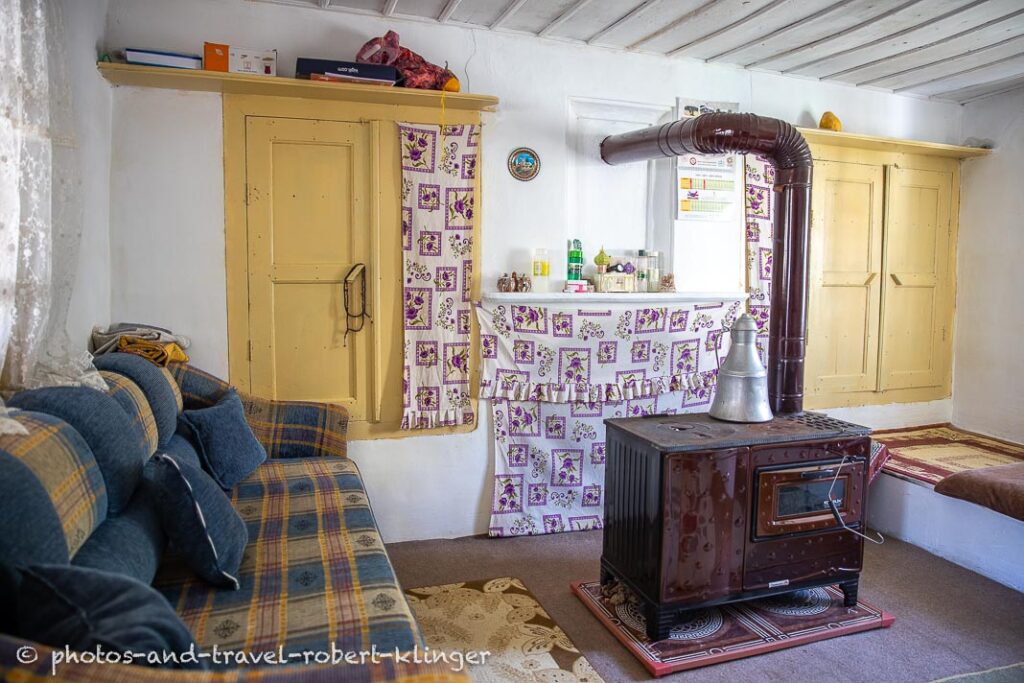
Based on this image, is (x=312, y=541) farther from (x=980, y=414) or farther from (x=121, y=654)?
→ (x=980, y=414)

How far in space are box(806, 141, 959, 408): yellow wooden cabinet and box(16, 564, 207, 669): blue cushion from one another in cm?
406

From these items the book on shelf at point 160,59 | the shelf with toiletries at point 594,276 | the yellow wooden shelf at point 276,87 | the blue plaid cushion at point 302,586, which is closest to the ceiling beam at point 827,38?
the shelf with toiletries at point 594,276

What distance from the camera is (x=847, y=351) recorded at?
15.1 feet

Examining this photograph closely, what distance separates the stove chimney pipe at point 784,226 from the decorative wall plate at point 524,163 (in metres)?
0.81

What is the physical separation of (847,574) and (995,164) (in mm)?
3318

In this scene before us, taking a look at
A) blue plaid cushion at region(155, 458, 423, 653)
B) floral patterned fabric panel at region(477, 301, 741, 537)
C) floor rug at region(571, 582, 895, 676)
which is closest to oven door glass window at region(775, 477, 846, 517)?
floor rug at region(571, 582, 895, 676)

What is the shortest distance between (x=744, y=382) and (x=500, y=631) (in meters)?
1.38

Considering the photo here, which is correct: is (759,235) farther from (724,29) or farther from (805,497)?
(805,497)

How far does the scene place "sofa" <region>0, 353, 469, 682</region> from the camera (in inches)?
53.1

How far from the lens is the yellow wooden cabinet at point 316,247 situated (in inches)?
132

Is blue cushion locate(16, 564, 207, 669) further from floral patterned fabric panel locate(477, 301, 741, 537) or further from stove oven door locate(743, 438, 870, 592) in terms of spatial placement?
floral patterned fabric panel locate(477, 301, 741, 537)

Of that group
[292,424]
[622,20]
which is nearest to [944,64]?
[622,20]

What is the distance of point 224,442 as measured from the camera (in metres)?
2.78

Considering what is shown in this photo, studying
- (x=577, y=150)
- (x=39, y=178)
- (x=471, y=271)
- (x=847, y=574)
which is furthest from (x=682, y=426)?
(x=39, y=178)
